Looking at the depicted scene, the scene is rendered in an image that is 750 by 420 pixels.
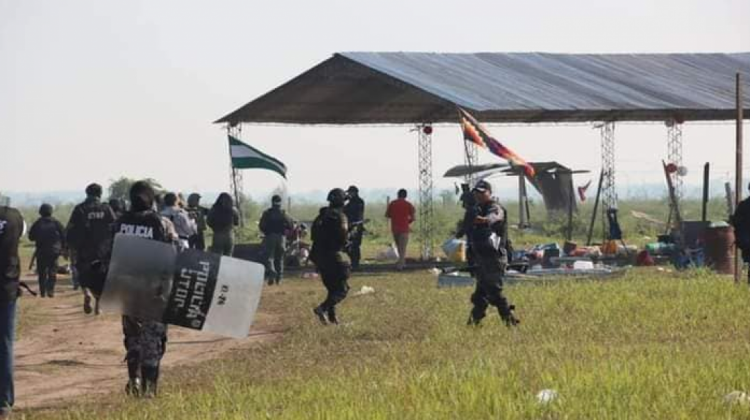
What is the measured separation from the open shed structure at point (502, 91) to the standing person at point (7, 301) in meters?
16.8

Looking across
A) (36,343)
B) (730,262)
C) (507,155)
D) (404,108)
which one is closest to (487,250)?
(36,343)

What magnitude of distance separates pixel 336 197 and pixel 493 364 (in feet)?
20.2

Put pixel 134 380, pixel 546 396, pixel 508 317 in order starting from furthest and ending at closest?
pixel 508 317
pixel 134 380
pixel 546 396

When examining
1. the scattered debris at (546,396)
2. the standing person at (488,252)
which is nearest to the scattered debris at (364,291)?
the standing person at (488,252)

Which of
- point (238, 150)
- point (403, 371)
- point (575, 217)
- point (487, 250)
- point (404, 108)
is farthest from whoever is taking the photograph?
point (575, 217)

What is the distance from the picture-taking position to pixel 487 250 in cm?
1527

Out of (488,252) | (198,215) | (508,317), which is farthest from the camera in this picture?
(198,215)

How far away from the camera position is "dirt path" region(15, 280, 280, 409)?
12961mm

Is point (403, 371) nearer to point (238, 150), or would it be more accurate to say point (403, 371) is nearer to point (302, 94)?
point (238, 150)

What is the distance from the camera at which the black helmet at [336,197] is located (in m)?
17.3

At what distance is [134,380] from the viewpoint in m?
11.6

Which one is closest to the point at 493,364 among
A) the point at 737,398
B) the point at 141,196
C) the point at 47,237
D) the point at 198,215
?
the point at 737,398

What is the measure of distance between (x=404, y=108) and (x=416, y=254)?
405 centimetres

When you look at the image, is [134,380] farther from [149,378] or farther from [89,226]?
[89,226]
